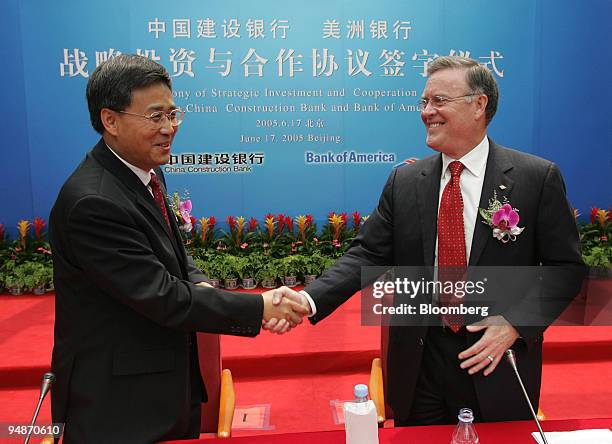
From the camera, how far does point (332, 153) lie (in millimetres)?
5234

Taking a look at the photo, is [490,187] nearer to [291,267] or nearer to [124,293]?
[124,293]

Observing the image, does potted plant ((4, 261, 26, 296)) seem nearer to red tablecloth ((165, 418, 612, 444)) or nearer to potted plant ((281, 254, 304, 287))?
potted plant ((281, 254, 304, 287))

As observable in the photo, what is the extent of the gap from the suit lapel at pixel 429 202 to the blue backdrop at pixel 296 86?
344cm

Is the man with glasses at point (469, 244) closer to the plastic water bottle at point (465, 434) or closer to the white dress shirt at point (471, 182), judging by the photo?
the white dress shirt at point (471, 182)

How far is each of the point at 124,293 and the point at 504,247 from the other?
110cm

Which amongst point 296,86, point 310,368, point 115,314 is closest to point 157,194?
point 115,314

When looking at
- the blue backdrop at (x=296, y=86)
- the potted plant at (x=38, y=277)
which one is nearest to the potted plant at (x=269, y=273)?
the blue backdrop at (x=296, y=86)

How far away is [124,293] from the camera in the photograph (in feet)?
4.70

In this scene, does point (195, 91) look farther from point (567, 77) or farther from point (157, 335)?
point (157, 335)

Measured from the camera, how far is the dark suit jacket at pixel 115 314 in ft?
4.67

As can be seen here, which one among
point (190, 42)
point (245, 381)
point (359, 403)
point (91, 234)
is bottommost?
point (245, 381)

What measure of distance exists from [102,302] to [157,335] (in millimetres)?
176

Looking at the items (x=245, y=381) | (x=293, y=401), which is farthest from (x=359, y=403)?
(x=245, y=381)

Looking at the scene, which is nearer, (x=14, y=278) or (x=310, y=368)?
(x=310, y=368)
